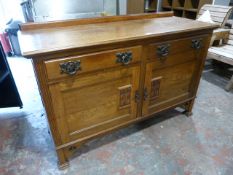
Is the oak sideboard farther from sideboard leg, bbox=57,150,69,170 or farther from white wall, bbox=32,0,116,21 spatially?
white wall, bbox=32,0,116,21

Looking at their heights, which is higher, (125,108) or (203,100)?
(125,108)

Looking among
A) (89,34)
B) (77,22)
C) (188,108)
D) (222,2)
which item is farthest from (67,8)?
(222,2)

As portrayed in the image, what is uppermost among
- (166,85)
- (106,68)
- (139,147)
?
(106,68)

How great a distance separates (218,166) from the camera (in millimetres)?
1294

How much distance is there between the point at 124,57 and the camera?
1079 millimetres

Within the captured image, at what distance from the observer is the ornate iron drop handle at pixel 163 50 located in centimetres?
119

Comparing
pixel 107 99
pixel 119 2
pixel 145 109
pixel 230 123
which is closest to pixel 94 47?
pixel 107 99

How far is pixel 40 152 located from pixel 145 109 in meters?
0.87

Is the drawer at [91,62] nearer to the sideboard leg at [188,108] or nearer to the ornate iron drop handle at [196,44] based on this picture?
the ornate iron drop handle at [196,44]

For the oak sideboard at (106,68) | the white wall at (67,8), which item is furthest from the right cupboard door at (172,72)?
the white wall at (67,8)

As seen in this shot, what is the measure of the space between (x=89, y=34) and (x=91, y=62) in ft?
0.68

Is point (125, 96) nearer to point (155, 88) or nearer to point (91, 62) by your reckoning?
point (155, 88)

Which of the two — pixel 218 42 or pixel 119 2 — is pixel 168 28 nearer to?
pixel 218 42

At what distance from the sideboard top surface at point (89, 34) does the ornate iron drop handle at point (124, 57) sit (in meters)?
0.09
